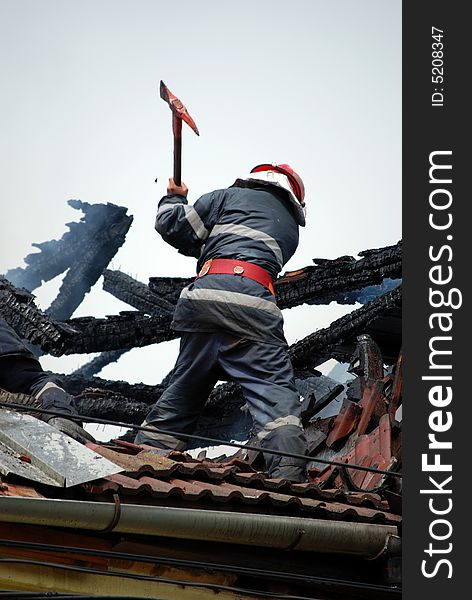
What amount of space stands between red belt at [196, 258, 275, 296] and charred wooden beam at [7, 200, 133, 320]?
693cm

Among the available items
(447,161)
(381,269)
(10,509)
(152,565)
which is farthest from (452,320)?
(381,269)

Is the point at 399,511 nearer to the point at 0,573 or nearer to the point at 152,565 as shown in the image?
the point at 152,565

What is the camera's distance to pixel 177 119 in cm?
877

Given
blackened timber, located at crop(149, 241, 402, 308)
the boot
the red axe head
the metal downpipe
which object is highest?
blackened timber, located at crop(149, 241, 402, 308)

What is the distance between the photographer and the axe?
8.55m

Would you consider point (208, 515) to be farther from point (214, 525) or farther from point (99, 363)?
point (99, 363)

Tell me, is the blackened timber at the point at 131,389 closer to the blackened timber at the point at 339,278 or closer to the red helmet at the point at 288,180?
the blackened timber at the point at 339,278

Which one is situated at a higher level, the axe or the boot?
the axe

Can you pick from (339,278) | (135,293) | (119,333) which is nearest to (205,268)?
(339,278)

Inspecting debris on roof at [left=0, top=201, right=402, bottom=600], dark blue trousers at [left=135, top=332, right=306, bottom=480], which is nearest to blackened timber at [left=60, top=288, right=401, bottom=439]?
debris on roof at [left=0, top=201, right=402, bottom=600]

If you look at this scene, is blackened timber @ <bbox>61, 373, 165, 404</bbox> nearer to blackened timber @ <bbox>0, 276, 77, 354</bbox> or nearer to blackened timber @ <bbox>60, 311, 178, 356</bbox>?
blackened timber @ <bbox>60, 311, 178, 356</bbox>

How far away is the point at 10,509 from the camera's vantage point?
4.65 m

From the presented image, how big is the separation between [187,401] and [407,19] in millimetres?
3024

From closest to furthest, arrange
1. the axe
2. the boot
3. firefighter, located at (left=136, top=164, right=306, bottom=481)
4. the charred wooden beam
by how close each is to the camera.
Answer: the boot → firefighter, located at (left=136, top=164, right=306, bottom=481) → the axe → the charred wooden beam
